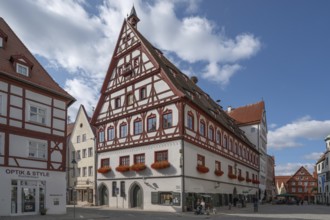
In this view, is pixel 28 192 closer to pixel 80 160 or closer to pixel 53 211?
pixel 53 211

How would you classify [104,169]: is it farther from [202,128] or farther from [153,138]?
[202,128]

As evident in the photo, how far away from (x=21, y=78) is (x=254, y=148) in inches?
1901

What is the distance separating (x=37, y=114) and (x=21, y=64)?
387cm

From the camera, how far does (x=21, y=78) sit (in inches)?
1054

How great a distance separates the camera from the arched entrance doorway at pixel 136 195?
39.0m

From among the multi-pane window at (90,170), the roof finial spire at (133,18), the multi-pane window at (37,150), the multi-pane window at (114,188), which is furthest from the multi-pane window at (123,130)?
the multi-pane window at (37,150)

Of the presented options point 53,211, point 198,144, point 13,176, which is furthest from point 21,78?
point 198,144

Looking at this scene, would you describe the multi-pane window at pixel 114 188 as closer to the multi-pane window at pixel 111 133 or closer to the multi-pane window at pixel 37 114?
the multi-pane window at pixel 111 133

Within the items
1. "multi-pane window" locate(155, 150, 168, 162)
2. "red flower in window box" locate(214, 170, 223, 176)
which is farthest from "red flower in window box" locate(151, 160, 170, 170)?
"red flower in window box" locate(214, 170, 223, 176)

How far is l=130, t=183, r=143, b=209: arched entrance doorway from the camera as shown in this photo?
128 feet

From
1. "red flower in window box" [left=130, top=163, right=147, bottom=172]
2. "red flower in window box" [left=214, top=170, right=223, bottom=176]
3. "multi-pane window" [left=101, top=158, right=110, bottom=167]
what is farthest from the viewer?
"multi-pane window" [left=101, top=158, right=110, bottom=167]

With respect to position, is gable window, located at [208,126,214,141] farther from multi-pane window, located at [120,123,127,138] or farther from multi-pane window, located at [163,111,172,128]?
multi-pane window, located at [120,123,127,138]

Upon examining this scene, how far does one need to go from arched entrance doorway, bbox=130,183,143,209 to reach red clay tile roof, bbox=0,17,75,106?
12540 millimetres

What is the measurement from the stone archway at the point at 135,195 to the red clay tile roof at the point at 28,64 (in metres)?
12.5
